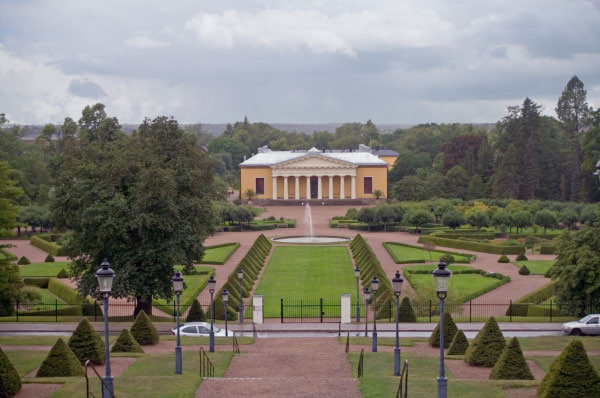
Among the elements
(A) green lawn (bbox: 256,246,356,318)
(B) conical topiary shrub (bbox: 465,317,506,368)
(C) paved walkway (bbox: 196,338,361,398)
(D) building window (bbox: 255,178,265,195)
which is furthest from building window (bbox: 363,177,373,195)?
(B) conical topiary shrub (bbox: 465,317,506,368)

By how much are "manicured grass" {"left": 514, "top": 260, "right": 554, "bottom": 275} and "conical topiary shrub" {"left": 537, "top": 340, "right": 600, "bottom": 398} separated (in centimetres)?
3388

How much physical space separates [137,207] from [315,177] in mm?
89981

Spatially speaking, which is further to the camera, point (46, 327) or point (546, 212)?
point (546, 212)

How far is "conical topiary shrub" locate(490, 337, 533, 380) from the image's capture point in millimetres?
18641

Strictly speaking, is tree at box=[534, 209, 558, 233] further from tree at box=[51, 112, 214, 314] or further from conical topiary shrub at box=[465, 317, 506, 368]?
conical topiary shrub at box=[465, 317, 506, 368]

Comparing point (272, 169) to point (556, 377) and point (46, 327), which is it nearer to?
point (46, 327)

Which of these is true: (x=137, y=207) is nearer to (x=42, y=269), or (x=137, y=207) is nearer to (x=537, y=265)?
(x=42, y=269)

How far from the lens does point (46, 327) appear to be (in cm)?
3064

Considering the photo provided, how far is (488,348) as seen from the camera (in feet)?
69.9

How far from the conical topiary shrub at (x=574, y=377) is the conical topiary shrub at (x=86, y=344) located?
12.0 meters

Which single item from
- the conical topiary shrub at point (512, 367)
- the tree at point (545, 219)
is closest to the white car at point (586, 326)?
the conical topiary shrub at point (512, 367)

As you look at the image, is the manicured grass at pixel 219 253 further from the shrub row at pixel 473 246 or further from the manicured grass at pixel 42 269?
the shrub row at pixel 473 246

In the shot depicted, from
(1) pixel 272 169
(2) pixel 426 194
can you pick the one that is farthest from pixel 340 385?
(1) pixel 272 169

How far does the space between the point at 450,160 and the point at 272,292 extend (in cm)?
8137
